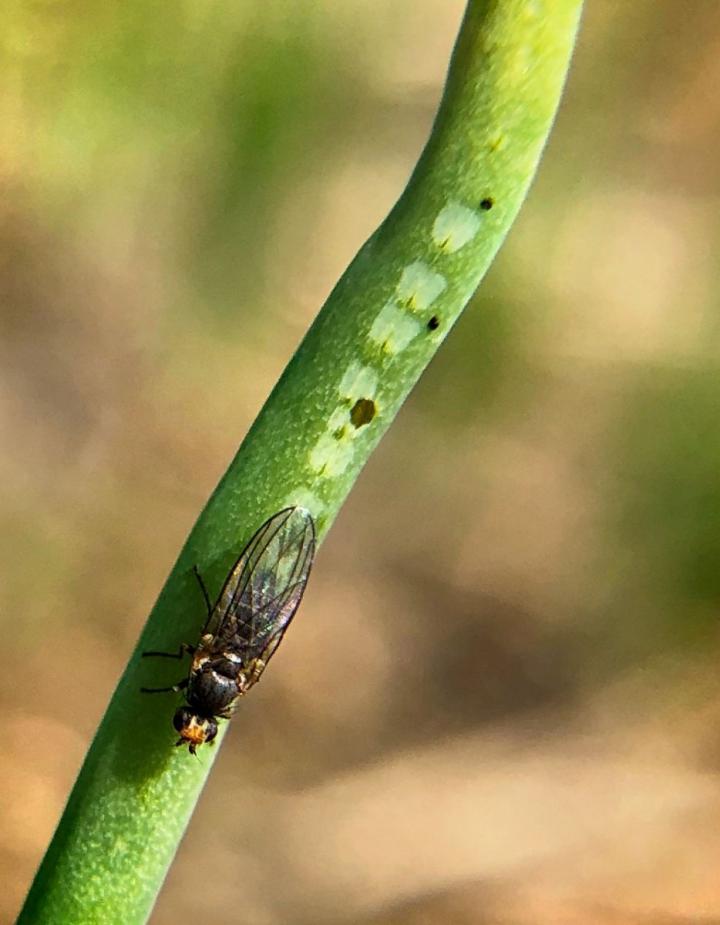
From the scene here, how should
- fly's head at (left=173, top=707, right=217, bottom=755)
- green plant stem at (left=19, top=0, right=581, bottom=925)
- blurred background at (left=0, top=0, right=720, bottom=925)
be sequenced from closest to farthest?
green plant stem at (left=19, top=0, right=581, bottom=925) → fly's head at (left=173, top=707, right=217, bottom=755) → blurred background at (left=0, top=0, right=720, bottom=925)

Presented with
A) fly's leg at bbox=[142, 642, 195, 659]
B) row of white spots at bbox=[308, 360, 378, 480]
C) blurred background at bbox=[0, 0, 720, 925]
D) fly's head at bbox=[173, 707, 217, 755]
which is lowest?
fly's head at bbox=[173, 707, 217, 755]

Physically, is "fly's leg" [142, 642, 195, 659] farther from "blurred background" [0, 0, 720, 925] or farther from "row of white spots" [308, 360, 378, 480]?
"blurred background" [0, 0, 720, 925]

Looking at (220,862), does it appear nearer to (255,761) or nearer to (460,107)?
(255,761)

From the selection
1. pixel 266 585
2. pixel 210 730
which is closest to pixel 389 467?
pixel 266 585

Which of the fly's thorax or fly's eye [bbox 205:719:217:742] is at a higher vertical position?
the fly's thorax

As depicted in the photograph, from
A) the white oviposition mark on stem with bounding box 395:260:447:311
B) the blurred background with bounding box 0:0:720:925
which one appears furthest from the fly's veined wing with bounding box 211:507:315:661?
the blurred background with bounding box 0:0:720:925

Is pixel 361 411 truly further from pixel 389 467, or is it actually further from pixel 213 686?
pixel 389 467
